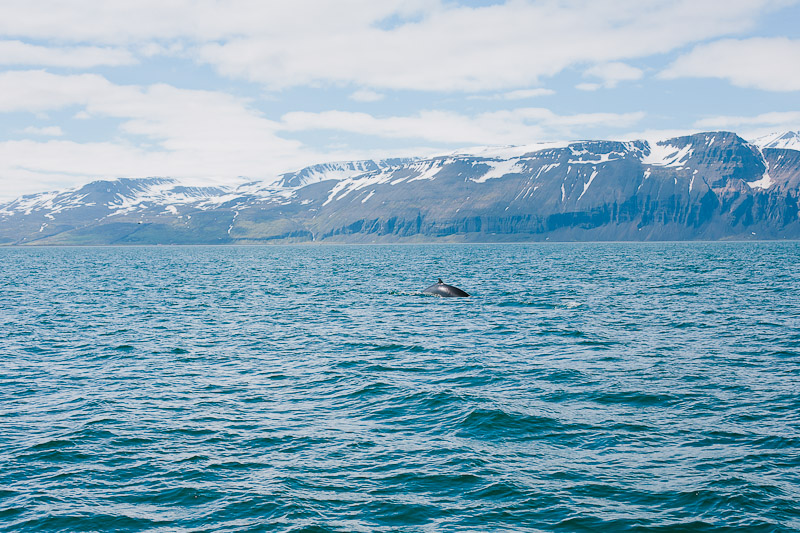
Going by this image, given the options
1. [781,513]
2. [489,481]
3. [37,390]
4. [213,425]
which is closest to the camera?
[781,513]

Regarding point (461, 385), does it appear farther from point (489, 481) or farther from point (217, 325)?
point (217, 325)

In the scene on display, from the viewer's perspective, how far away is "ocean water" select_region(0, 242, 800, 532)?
16.2 metres

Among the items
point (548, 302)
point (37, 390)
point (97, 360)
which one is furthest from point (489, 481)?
point (548, 302)

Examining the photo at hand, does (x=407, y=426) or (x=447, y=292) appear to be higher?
(x=447, y=292)

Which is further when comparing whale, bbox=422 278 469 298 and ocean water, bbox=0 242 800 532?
whale, bbox=422 278 469 298

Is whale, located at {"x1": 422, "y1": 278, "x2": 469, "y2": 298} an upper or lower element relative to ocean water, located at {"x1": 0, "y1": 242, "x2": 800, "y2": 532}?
upper

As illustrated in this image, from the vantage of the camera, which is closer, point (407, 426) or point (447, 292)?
A: point (407, 426)

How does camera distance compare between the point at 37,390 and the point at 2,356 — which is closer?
the point at 37,390

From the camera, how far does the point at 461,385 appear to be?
28969 mm

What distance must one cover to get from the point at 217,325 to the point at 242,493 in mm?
34971

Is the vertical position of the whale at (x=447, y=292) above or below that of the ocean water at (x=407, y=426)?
above

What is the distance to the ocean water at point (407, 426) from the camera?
16.2m

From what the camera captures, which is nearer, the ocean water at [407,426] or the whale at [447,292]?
the ocean water at [407,426]

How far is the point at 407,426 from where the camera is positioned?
23281 millimetres
